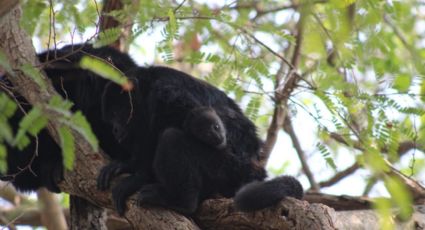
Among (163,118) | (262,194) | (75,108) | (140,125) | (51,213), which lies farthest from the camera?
(51,213)

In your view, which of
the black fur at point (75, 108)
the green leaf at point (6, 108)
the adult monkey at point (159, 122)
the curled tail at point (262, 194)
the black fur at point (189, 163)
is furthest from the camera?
the black fur at point (75, 108)

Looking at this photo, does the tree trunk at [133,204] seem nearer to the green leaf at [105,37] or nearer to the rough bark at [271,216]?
the rough bark at [271,216]

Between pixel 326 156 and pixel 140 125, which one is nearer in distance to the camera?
pixel 140 125

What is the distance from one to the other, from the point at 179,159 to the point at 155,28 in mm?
1351

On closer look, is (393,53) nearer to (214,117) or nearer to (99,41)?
(214,117)

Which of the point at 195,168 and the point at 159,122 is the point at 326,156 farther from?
the point at 159,122

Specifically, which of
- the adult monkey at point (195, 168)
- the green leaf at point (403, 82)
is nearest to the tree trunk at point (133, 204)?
the adult monkey at point (195, 168)

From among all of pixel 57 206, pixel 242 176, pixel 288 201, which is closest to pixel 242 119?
pixel 242 176

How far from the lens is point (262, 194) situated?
4043 millimetres

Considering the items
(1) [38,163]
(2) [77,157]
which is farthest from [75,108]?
(2) [77,157]

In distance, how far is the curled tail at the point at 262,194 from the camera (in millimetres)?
4055

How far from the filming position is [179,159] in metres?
4.54

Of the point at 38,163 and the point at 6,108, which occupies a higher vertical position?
the point at 6,108

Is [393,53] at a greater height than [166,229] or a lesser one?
greater
